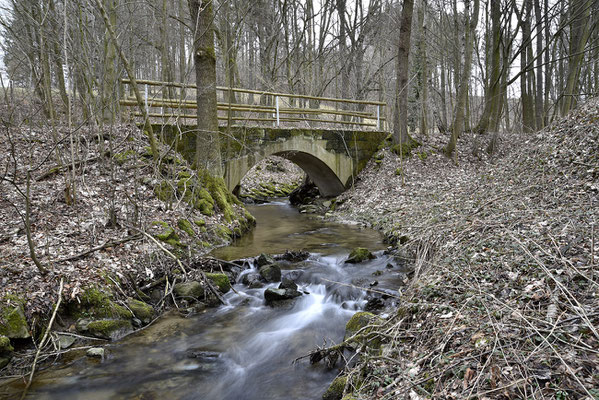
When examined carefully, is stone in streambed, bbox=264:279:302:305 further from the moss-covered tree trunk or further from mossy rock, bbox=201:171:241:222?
the moss-covered tree trunk

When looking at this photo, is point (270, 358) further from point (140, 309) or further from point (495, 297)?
point (495, 297)

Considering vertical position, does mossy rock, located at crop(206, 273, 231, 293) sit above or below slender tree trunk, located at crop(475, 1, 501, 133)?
below

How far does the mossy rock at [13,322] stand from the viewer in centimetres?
394

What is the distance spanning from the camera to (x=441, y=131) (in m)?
17.8

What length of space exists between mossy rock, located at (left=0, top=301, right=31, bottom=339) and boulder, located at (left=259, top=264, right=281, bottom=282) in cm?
348


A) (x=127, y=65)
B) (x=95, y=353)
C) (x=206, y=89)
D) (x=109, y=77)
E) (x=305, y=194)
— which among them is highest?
(x=109, y=77)

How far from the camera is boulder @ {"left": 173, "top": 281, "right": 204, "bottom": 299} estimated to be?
5.66 metres

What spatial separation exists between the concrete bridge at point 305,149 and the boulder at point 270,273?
448 cm

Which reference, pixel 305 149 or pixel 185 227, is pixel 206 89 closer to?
pixel 185 227

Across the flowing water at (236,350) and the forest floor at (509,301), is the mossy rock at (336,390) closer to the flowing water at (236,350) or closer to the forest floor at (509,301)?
the forest floor at (509,301)

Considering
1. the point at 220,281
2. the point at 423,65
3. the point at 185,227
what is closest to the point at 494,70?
the point at 423,65

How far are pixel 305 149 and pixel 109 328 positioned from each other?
9720mm

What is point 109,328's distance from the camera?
462 cm

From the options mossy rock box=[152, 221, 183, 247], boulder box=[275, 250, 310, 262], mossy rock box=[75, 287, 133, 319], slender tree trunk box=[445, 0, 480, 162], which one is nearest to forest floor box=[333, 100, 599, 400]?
boulder box=[275, 250, 310, 262]
